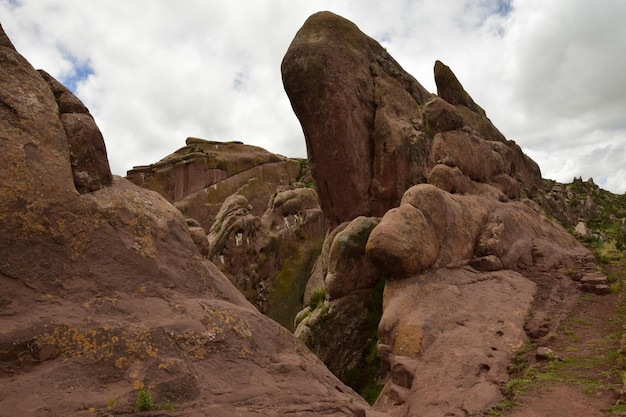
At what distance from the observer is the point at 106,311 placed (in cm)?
902

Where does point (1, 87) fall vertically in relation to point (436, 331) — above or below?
above

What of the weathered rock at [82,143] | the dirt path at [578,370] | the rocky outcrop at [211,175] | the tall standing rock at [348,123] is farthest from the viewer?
the rocky outcrop at [211,175]

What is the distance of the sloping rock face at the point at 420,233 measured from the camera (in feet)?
50.4

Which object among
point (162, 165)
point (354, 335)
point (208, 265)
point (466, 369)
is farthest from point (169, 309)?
point (162, 165)

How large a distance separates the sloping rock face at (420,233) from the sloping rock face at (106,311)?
18.7 ft

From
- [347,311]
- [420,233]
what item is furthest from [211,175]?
[420,233]

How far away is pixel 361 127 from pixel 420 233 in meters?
9.94

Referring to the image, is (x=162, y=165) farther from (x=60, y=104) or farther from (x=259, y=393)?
(x=259, y=393)

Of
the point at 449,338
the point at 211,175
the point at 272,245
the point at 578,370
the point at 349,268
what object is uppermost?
the point at 211,175

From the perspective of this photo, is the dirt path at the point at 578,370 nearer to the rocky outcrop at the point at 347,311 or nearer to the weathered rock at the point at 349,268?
the rocky outcrop at the point at 347,311

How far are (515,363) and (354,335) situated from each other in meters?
8.14

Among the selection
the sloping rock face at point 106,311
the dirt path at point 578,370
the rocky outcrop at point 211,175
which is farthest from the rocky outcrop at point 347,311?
the rocky outcrop at point 211,175

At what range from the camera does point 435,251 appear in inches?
804

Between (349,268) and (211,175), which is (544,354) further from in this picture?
(211,175)
